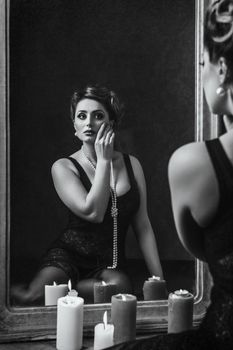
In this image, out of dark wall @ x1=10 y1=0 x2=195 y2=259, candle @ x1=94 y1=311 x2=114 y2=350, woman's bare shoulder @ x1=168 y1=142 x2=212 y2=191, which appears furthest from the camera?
dark wall @ x1=10 y1=0 x2=195 y2=259

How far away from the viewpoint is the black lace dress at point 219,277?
2.78 ft

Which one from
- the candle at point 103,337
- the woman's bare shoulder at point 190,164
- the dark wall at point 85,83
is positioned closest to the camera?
the woman's bare shoulder at point 190,164

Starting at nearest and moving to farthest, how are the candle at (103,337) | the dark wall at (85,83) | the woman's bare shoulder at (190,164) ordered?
the woman's bare shoulder at (190,164)
the candle at (103,337)
the dark wall at (85,83)

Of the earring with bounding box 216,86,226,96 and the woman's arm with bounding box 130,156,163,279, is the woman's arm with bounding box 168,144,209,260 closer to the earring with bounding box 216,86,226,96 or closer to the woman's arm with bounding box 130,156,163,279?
the earring with bounding box 216,86,226,96

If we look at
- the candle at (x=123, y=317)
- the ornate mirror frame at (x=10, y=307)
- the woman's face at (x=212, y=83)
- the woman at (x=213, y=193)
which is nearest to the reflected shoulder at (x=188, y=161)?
the woman at (x=213, y=193)

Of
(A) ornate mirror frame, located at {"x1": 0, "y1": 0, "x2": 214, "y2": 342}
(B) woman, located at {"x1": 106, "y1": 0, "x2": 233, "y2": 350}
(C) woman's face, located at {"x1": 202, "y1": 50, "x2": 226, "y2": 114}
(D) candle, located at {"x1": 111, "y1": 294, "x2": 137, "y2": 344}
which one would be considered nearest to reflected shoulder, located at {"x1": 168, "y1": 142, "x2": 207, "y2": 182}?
(B) woman, located at {"x1": 106, "y1": 0, "x2": 233, "y2": 350}

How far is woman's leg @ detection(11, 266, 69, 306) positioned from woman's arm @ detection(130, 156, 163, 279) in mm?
222

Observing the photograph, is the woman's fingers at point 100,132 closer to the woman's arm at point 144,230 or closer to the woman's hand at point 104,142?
the woman's hand at point 104,142

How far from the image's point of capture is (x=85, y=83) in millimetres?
1300

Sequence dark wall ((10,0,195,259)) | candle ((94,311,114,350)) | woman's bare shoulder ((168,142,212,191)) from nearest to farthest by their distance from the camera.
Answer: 1. woman's bare shoulder ((168,142,212,191))
2. candle ((94,311,114,350))
3. dark wall ((10,0,195,259))

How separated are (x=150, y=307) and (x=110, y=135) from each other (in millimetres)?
477

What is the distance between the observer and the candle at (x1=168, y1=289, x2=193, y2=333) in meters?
1.21

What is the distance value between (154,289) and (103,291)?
0.47ft

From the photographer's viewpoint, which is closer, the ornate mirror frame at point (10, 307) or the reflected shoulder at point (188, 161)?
the reflected shoulder at point (188, 161)
